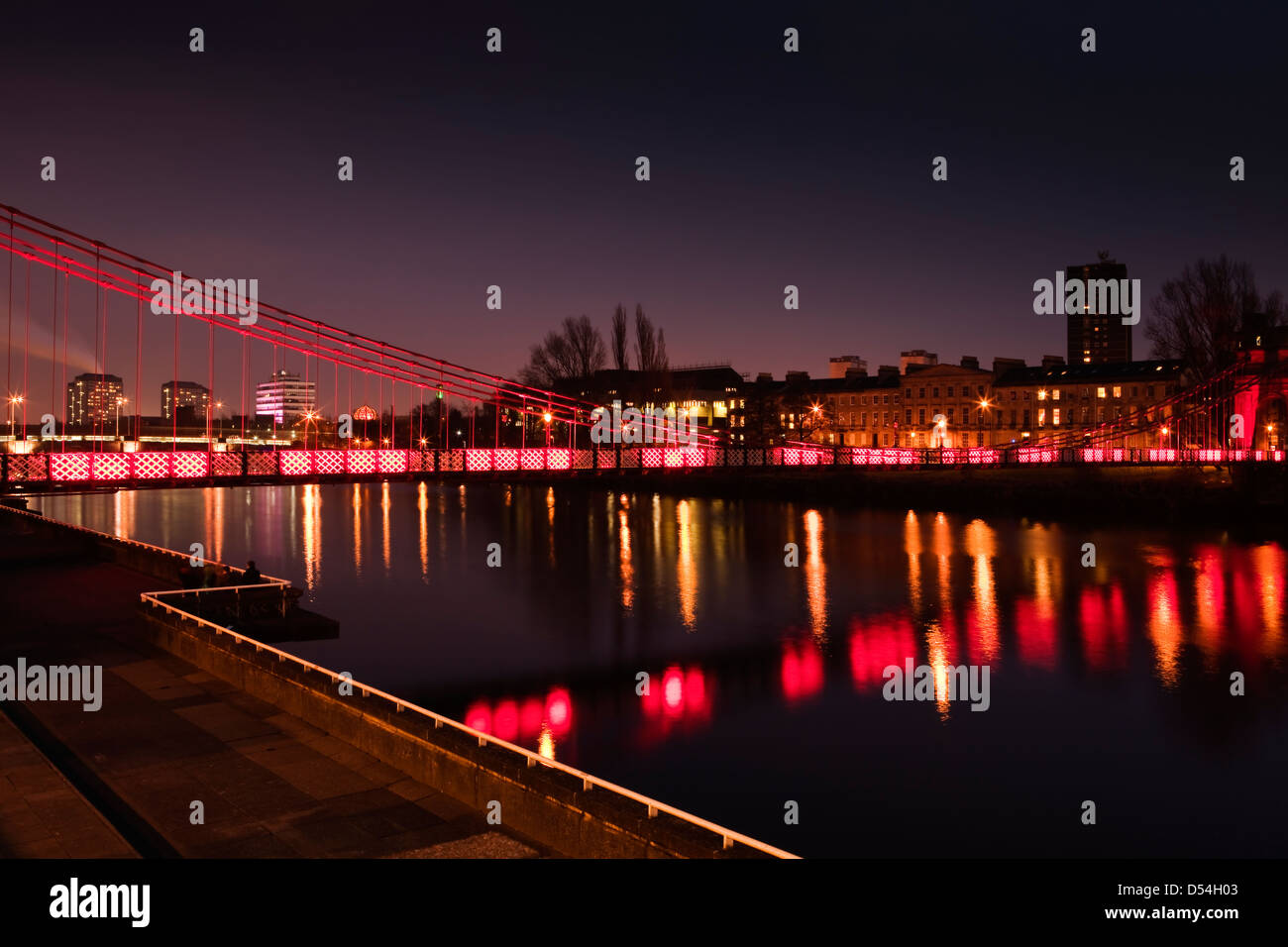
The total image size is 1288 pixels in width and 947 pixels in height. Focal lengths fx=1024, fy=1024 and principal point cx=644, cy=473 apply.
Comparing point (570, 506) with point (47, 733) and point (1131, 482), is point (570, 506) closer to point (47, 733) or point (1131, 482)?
point (1131, 482)

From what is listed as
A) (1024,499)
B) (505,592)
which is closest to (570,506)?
(1024,499)

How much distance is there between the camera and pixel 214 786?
1225 centimetres

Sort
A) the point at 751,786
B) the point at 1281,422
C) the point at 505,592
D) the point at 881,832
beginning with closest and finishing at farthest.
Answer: the point at 881,832 < the point at 751,786 < the point at 505,592 < the point at 1281,422

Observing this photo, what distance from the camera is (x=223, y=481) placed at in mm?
22484

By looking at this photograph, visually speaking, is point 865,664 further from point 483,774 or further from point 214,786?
point 214,786

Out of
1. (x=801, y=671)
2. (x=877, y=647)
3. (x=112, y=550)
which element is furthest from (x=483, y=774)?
(x=112, y=550)

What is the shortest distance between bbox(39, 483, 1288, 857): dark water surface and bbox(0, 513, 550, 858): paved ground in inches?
275

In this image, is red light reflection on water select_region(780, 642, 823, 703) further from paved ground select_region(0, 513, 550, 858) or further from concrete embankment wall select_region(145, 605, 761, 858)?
paved ground select_region(0, 513, 550, 858)

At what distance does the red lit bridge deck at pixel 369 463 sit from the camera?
20438 mm

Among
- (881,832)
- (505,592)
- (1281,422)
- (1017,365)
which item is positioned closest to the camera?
(881,832)

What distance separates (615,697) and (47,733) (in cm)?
1352

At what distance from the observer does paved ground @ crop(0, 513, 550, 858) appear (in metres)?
Answer: 10.5

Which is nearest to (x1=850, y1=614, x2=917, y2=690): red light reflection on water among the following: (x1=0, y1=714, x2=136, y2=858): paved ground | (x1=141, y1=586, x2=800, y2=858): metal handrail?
(x1=141, y1=586, x2=800, y2=858): metal handrail

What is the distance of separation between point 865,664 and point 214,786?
20557mm
